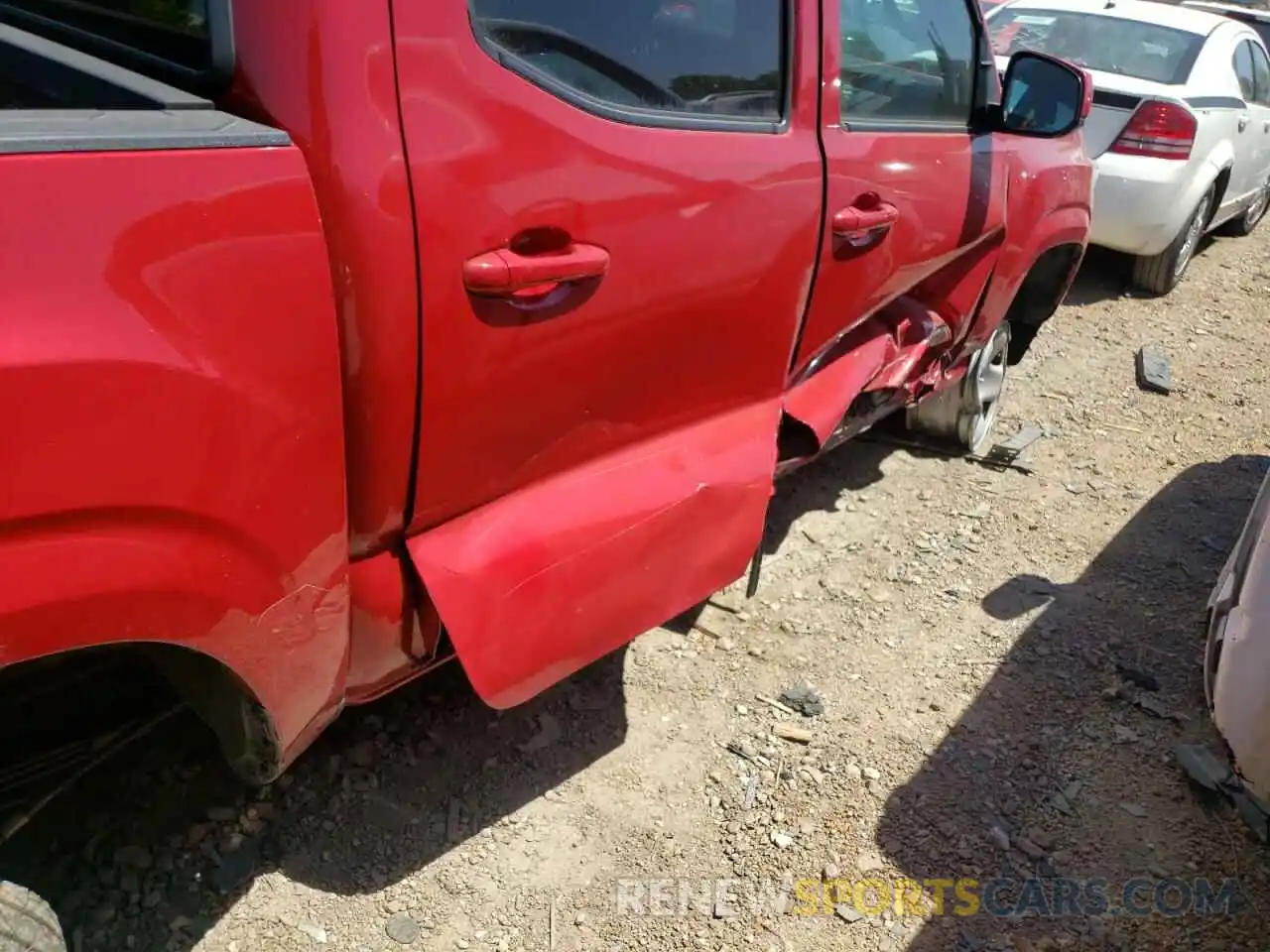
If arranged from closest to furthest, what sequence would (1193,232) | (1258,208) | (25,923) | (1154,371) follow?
(25,923), (1154,371), (1193,232), (1258,208)

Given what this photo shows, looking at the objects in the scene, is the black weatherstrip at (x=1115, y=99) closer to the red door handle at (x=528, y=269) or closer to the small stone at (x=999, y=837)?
the small stone at (x=999, y=837)

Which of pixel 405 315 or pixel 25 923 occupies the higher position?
pixel 405 315

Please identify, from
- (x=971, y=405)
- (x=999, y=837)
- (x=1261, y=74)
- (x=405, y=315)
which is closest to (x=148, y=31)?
(x=405, y=315)

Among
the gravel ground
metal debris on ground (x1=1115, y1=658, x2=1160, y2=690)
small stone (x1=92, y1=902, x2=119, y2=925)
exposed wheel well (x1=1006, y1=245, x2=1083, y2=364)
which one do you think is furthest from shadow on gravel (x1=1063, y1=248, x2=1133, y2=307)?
small stone (x1=92, y1=902, x2=119, y2=925)

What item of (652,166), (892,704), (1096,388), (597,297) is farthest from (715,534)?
(1096,388)

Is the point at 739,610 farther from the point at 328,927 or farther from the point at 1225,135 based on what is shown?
the point at 1225,135

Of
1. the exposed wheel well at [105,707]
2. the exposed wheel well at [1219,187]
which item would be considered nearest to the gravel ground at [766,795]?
the exposed wheel well at [105,707]

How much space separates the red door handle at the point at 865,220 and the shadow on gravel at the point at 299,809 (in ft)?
4.40

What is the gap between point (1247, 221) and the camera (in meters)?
8.70

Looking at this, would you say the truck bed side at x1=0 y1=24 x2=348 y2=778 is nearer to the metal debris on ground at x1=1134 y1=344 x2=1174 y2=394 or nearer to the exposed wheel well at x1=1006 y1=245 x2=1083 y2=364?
the exposed wheel well at x1=1006 y1=245 x2=1083 y2=364

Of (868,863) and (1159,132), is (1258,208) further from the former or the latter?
(868,863)

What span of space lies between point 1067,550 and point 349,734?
253cm

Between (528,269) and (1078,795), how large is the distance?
6.46 ft

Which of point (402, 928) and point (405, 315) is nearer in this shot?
point (405, 315)
